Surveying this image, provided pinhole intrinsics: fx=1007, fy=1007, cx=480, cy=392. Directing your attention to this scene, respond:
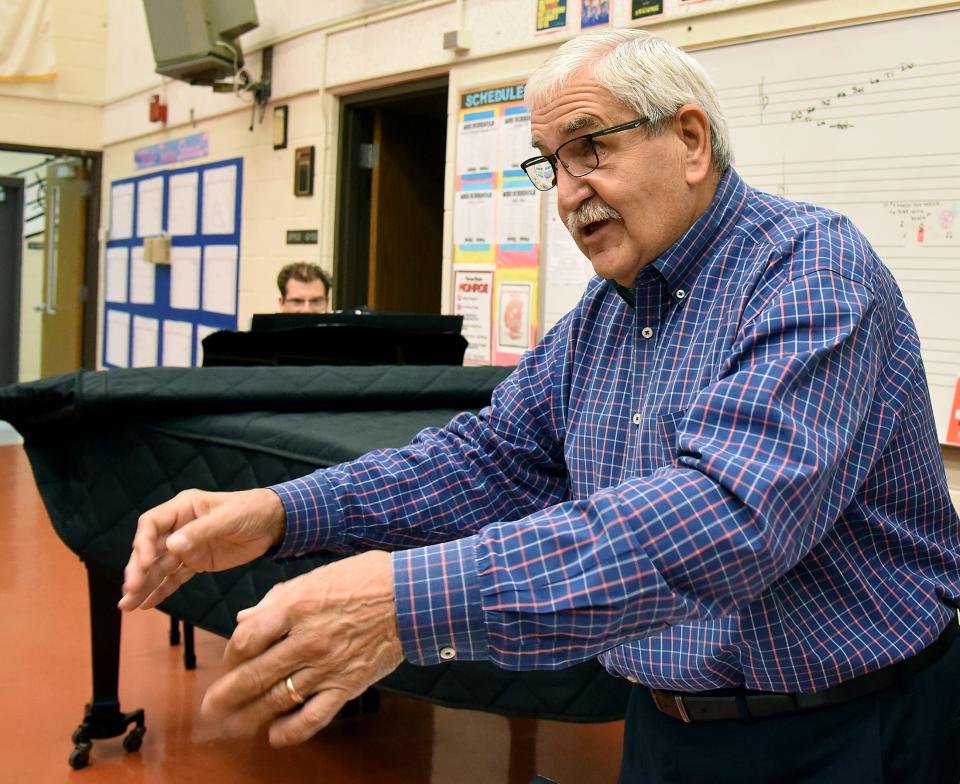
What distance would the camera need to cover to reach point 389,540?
1.18 meters

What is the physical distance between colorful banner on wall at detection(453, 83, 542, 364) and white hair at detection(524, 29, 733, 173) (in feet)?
9.18

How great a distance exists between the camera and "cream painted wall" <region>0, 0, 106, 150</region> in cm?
738

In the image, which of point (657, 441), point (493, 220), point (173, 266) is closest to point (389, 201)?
point (493, 220)

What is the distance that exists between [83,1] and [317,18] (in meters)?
3.36

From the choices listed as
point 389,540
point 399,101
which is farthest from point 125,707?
point 399,101

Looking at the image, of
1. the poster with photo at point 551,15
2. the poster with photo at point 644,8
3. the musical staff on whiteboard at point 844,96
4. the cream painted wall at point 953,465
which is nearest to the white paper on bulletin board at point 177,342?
the poster with photo at point 551,15

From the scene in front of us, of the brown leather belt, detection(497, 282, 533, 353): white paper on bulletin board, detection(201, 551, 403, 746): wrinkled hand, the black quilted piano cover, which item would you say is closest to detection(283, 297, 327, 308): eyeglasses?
detection(497, 282, 533, 353): white paper on bulletin board

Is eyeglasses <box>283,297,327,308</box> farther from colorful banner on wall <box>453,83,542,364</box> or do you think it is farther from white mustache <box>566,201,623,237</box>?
white mustache <box>566,201,623,237</box>

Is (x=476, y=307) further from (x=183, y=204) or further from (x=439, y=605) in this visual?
(x=439, y=605)

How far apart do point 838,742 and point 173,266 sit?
6.26 metres

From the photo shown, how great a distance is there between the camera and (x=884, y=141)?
110 inches

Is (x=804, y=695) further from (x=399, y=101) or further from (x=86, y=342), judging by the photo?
(x=86, y=342)

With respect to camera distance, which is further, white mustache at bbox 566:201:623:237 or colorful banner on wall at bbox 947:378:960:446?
colorful banner on wall at bbox 947:378:960:446

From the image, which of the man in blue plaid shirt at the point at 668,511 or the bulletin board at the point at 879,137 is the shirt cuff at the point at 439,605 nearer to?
the man in blue plaid shirt at the point at 668,511
